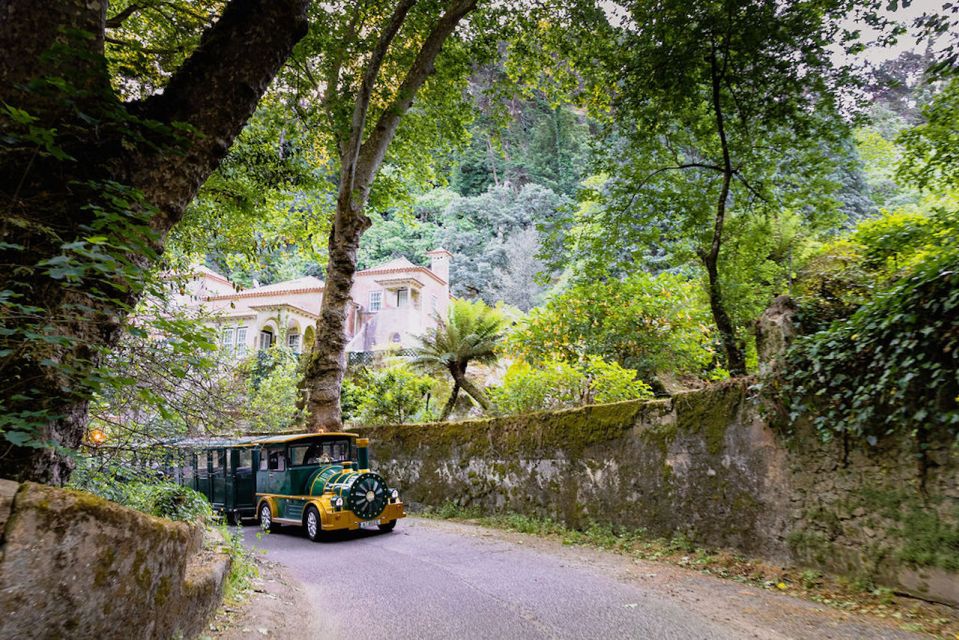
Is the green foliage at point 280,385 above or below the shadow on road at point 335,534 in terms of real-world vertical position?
above

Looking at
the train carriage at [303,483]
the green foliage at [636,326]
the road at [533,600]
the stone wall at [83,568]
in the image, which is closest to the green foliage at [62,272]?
the stone wall at [83,568]

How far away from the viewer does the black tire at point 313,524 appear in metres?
9.06

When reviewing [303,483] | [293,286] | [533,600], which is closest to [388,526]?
[303,483]

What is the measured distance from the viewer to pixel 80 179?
3.08 m

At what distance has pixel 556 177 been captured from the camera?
168 feet

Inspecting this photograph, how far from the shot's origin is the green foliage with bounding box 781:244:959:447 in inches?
175

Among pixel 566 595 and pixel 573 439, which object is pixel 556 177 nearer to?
pixel 573 439

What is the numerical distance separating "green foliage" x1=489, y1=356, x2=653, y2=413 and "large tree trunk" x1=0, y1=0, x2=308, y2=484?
844cm

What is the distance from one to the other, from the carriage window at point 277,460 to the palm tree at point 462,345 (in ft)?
23.3

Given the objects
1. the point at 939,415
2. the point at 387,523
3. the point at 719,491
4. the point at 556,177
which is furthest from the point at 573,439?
the point at 556,177

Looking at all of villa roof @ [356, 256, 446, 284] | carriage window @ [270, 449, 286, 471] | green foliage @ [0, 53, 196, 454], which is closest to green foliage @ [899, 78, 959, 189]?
green foliage @ [0, 53, 196, 454]

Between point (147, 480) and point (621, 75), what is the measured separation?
8920mm

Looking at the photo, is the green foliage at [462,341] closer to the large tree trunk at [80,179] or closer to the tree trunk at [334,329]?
the tree trunk at [334,329]

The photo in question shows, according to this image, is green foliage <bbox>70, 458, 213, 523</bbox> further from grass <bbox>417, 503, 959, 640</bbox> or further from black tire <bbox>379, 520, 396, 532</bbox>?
grass <bbox>417, 503, 959, 640</bbox>
